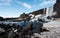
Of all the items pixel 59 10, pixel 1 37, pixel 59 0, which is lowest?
pixel 1 37

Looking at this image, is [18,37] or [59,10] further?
[59,10]

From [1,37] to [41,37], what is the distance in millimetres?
3109

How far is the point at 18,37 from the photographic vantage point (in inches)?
310

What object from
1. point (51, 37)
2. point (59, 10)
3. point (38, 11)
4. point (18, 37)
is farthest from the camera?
point (38, 11)

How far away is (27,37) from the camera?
738 cm

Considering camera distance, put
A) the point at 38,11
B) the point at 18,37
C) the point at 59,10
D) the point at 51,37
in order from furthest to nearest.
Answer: the point at 38,11, the point at 59,10, the point at 18,37, the point at 51,37

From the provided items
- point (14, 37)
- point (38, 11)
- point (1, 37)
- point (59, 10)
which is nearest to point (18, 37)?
point (14, 37)

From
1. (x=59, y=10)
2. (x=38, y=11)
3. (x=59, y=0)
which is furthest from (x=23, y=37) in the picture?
(x=38, y=11)

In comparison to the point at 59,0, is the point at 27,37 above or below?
below

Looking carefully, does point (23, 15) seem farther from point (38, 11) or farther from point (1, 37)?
point (1, 37)

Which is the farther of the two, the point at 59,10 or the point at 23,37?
the point at 59,10

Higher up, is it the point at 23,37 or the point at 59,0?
the point at 59,0

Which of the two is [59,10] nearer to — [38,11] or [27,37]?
[27,37]

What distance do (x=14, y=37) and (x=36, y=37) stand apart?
188 centimetres
